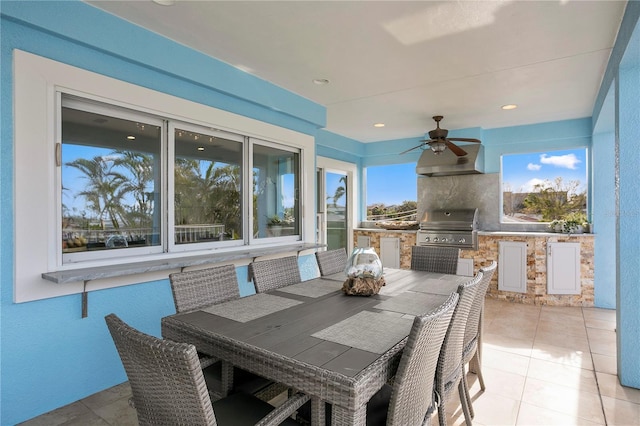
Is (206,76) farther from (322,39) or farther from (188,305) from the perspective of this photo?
(188,305)

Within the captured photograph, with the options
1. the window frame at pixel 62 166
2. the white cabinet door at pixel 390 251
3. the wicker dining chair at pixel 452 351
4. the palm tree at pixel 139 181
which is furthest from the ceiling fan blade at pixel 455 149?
the palm tree at pixel 139 181

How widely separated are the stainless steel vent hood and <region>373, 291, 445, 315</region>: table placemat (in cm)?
343

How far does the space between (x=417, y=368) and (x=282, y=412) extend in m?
0.49

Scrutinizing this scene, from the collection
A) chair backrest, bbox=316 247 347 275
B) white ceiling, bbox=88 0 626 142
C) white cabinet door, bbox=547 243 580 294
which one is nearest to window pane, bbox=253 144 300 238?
white ceiling, bbox=88 0 626 142

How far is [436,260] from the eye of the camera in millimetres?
3041

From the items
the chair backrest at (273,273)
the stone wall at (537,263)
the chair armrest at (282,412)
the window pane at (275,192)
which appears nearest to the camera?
Answer: the chair armrest at (282,412)

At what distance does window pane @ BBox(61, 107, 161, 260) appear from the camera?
2.29 meters

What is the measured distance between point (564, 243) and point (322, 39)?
4.02 m

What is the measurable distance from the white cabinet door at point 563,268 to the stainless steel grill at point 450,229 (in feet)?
3.03

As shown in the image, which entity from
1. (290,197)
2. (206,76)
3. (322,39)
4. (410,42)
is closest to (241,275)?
(290,197)

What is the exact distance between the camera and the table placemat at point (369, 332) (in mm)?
1352

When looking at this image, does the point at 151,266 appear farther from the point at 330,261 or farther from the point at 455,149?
the point at 455,149

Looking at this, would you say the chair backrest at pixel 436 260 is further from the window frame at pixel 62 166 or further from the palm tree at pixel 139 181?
the palm tree at pixel 139 181

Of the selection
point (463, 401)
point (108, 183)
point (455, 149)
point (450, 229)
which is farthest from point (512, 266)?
point (108, 183)
